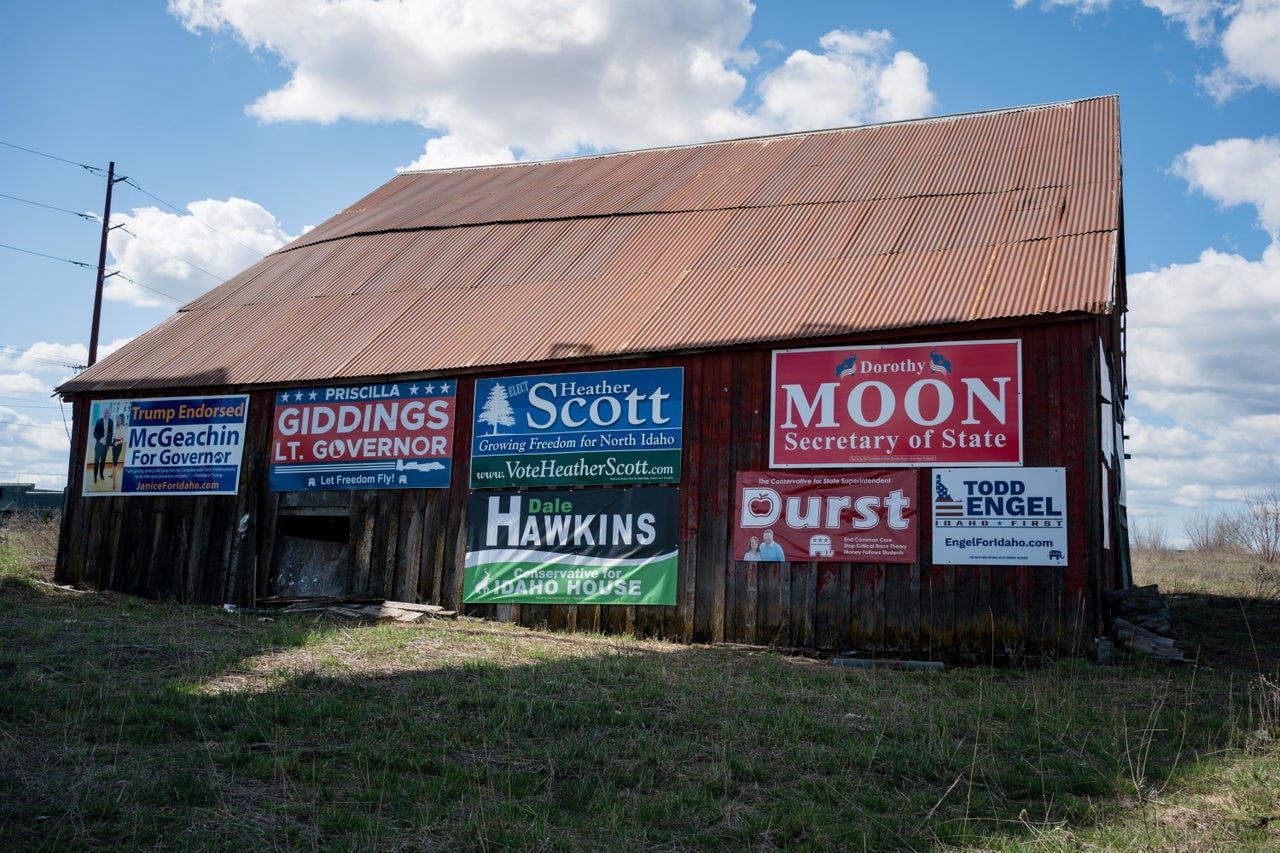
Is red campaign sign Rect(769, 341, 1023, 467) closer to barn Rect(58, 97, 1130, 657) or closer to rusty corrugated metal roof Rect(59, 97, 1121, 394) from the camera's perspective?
barn Rect(58, 97, 1130, 657)

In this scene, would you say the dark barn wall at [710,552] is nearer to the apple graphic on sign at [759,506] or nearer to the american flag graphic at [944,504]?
the american flag graphic at [944,504]

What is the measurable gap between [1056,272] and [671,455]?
5.36 metres

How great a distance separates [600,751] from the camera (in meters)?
7.48

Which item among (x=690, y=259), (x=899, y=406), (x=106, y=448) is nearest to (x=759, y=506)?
(x=899, y=406)

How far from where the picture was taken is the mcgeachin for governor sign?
13.8 metres

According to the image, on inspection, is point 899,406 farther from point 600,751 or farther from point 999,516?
point 600,751

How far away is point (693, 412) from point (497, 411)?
303 centimetres

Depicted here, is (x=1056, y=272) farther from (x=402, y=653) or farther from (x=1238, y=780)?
(x=402, y=653)

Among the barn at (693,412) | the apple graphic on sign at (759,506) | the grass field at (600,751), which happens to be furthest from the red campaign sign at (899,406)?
the grass field at (600,751)

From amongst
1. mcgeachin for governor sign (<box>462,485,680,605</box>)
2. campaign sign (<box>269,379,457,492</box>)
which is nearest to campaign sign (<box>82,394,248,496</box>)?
campaign sign (<box>269,379,457,492</box>)

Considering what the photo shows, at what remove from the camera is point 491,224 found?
66.2 feet

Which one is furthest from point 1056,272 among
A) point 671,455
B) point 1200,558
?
point 1200,558

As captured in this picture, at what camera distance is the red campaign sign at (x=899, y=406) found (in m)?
12.2

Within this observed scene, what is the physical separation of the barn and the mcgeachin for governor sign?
40 mm
